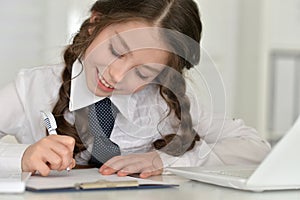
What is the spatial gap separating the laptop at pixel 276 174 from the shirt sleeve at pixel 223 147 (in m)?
0.20

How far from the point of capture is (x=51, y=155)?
35.0 inches

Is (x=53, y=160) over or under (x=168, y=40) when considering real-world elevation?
under

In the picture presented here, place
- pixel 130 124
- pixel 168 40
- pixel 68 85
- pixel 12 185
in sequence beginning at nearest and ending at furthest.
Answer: pixel 12 185, pixel 168 40, pixel 130 124, pixel 68 85

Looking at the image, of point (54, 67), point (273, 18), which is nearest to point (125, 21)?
point (54, 67)

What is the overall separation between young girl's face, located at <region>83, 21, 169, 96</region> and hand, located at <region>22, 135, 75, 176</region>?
13 centimetres

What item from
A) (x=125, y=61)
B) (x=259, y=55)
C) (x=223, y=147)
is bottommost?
(x=259, y=55)

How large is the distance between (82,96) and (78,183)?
30cm

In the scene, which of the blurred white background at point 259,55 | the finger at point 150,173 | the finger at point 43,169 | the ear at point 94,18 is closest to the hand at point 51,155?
the finger at point 43,169

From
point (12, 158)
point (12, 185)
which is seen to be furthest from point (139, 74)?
point (12, 185)

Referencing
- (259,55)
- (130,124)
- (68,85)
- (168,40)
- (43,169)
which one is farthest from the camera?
(259,55)

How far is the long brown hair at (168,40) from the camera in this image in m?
1.00

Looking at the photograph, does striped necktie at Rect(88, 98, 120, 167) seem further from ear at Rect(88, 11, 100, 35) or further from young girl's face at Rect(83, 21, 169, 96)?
ear at Rect(88, 11, 100, 35)

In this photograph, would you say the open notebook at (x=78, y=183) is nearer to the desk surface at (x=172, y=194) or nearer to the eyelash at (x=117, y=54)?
the desk surface at (x=172, y=194)

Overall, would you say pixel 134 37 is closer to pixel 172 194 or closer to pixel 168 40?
pixel 168 40
